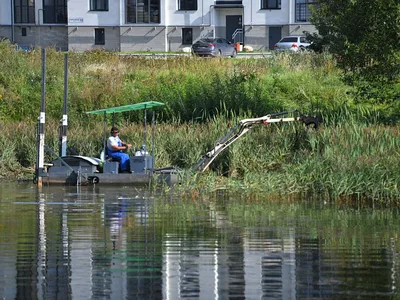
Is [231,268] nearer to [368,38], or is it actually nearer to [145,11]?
[368,38]

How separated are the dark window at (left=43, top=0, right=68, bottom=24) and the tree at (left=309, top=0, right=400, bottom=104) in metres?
51.4

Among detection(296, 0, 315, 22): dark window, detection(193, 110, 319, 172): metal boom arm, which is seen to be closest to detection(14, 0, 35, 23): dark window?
detection(296, 0, 315, 22): dark window

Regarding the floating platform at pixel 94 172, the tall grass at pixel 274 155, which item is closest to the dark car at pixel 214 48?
the tall grass at pixel 274 155

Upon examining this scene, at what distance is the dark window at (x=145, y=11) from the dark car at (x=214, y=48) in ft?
31.9

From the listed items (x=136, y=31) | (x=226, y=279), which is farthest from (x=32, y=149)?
(x=136, y=31)

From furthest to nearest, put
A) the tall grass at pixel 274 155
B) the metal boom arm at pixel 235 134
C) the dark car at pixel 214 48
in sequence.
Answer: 1. the dark car at pixel 214 48
2. the metal boom arm at pixel 235 134
3. the tall grass at pixel 274 155

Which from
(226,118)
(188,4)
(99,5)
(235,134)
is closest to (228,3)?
(188,4)

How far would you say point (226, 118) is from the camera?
113ft

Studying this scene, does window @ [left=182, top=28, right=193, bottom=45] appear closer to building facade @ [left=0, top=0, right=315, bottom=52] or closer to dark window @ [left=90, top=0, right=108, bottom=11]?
building facade @ [left=0, top=0, right=315, bottom=52]

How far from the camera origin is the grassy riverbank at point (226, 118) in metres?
24.4

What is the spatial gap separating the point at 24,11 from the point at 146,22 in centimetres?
958

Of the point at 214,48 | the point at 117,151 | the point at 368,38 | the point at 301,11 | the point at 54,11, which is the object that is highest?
the point at 54,11

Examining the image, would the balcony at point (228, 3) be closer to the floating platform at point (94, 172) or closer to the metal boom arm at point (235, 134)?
the metal boom arm at point (235, 134)

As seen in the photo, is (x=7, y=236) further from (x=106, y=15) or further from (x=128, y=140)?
(x=106, y=15)
